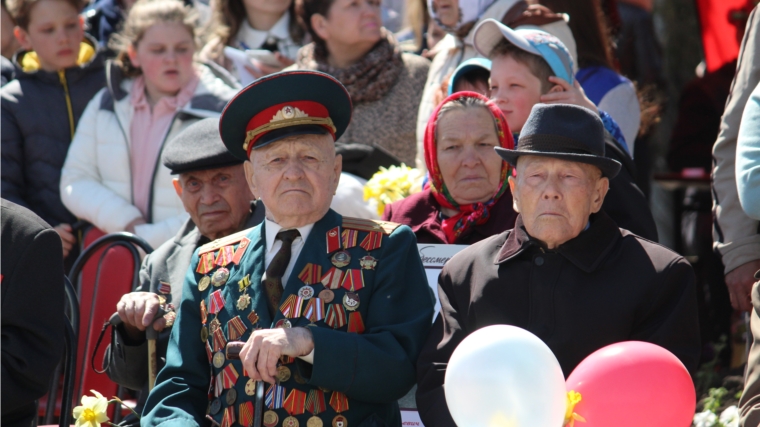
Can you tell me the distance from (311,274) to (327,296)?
0.11 meters

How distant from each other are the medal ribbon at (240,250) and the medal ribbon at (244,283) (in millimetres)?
103

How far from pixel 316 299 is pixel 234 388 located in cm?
43

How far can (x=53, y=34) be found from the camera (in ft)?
22.1

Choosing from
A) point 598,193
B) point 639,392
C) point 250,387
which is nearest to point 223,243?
point 250,387

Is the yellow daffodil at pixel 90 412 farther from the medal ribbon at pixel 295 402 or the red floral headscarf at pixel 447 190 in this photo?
the red floral headscarf at pixel 447 190

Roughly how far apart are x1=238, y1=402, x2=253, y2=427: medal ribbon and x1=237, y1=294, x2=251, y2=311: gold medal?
35 centimetres

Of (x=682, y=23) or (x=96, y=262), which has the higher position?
(x=682, y=23)

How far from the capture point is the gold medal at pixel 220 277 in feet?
12.3

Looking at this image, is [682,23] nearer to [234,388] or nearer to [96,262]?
[96,262]

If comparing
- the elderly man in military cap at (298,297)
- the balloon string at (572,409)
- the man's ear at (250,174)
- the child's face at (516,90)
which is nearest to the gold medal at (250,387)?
the elderly man in military cap at (298,297)

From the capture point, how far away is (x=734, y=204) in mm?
4406

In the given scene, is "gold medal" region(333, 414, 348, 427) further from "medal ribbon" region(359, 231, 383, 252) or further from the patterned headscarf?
the patterned headscarf

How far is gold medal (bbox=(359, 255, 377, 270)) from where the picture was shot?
12.0 feet

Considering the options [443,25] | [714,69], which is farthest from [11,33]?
[714,69]
